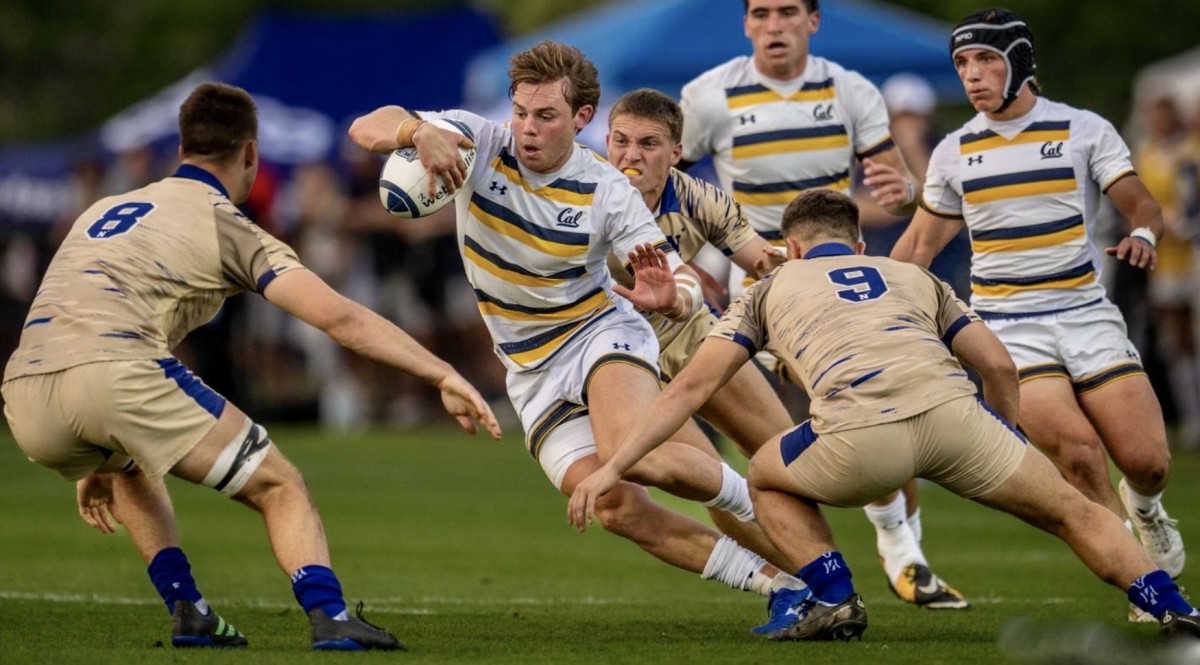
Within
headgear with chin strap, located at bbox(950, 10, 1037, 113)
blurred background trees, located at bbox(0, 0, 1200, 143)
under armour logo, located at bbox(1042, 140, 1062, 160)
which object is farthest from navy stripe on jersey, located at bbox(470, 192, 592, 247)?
blurred background trees, located at bbox(0, 0, 1200, 143)

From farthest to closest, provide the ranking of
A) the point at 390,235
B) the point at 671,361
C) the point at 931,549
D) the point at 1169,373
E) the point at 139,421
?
the point at 390,235 < the point at 1169,373 < the point at 931,549 < the point at 671,361 < the point at 139,421

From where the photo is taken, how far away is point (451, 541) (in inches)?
476

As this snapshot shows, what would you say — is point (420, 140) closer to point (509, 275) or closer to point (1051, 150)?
point (509, 275)

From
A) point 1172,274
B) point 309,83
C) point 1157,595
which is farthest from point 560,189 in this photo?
point 309,83

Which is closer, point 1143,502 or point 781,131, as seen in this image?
point 1143,502

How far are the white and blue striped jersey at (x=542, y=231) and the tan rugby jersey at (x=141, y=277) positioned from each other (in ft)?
3.91

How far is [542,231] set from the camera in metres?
7.73

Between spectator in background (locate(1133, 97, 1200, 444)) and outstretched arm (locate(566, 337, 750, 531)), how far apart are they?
10979 millimetres

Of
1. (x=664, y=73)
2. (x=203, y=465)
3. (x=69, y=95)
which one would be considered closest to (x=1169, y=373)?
(x=664, y=73)

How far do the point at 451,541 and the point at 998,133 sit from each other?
198 inches

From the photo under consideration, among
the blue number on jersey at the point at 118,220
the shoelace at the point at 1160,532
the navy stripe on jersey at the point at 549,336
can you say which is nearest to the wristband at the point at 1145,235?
the shoelace at the point at 1160,532

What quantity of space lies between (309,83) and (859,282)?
68.1 feet

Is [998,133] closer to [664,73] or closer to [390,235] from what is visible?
[664,73]

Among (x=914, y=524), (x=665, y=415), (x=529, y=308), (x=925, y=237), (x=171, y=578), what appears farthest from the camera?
(x=914, y=524)
